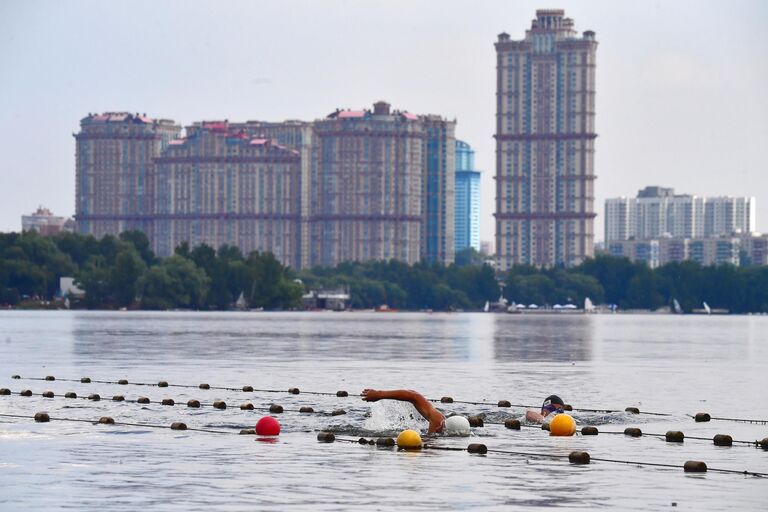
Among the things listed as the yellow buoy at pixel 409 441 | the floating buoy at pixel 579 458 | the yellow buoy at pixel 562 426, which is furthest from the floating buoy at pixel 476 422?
the floating buoy at pixel 579 458

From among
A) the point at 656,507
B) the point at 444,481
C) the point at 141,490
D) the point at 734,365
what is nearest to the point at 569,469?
the point at 444,481

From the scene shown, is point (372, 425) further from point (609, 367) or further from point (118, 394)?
point (609, 367)

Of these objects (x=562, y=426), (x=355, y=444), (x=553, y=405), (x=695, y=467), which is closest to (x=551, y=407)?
(x=553, y=405)

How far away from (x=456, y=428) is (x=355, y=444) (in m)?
3.35

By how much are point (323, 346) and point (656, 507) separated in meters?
81.2

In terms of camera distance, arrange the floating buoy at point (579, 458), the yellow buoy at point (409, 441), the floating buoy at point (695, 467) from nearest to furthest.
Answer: the floating buoy at point (695, 467) → the floating buoy at point (579, 458) → the yellow buoy at point (409, 441)

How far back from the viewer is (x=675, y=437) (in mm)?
41000

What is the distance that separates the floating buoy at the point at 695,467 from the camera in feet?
112

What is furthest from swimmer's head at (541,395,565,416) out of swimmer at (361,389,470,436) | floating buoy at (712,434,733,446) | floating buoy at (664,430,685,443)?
floating buoy at (712,434,733,446)

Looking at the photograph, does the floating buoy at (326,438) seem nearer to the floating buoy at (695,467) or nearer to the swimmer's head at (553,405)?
the swimmer's head at (553,405)

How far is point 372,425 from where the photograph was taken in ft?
141

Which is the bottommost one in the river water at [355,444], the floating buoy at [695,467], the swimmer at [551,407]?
the river water at [355,444]

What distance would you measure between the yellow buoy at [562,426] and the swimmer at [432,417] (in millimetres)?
2208

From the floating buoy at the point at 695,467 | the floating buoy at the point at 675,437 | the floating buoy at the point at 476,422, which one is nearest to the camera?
the floating buoy at the point at 695,467
